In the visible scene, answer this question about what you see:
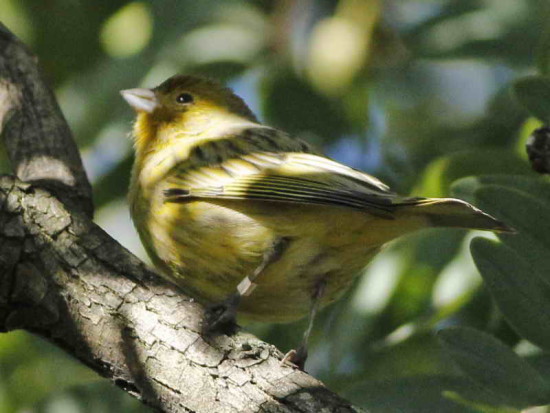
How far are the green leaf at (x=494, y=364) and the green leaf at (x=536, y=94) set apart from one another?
0.85m

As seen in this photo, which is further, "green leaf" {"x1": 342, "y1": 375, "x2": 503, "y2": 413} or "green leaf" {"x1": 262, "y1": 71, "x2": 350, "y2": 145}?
"green leaf" {"x1": 262, "y1": 71, "x2": 350, "y2": 145}

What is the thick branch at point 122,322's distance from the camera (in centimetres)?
318

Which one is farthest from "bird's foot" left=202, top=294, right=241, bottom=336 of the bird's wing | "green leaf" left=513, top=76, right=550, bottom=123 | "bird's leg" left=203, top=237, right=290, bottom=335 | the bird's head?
the bird's head

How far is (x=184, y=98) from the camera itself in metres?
5.85

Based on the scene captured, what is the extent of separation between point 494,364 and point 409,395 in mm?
601

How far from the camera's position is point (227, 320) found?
3.38 meters

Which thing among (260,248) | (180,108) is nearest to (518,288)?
(260,248)

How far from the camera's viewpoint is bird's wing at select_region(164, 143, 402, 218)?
409 centimetres

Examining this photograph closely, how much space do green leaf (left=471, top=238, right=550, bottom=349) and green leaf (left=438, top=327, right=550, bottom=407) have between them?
0.50 feet

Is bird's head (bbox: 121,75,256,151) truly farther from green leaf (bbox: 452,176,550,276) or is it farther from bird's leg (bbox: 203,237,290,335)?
green leaf (bbox: 452,176,550,276)

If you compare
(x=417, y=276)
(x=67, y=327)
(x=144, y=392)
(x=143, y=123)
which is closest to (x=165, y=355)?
(x=144, y=392)

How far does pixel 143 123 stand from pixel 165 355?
2.61m

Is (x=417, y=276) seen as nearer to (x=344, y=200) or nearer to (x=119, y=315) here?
(x=344, y=200)

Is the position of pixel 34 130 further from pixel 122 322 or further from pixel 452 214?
pixel 452 214
